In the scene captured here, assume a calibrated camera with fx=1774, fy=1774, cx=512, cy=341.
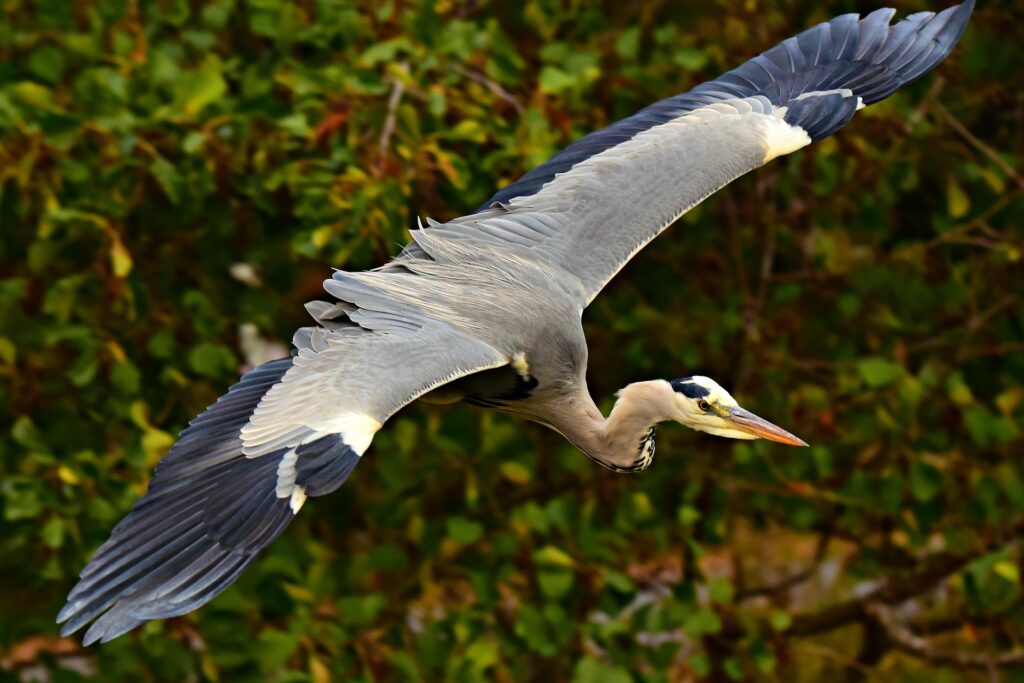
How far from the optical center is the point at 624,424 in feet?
16.0

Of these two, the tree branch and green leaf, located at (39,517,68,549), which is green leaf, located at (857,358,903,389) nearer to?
the tree branch

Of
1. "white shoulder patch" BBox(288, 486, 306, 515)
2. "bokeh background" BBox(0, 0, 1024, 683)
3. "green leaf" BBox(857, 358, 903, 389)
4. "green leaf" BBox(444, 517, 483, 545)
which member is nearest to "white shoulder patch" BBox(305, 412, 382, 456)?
"white shoulder patch" BBox(288, 486, 306, 515)

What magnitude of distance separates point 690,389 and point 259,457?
4.12 feet

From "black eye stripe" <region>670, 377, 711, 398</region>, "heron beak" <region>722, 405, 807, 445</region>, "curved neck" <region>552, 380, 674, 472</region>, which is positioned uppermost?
"black eye stripe" <region>670, 377, 711, 398</region>

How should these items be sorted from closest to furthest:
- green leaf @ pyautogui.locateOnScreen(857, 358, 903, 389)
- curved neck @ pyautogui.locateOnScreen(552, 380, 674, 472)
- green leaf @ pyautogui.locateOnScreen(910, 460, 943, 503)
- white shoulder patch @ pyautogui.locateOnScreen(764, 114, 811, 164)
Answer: curved neck @ pyautogui.locateOnScreen(552, 380, 674, 472)
white shoulder patch @ pyautogui.locateOnScreen(764, 114, 811, 164)
green leaf @ pyautogui.locateOnScreen(857, 358, 903, 389)
green leaf @ pyautogui.locateOnScreen(910, 460, 943, 503)

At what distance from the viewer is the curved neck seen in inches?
190

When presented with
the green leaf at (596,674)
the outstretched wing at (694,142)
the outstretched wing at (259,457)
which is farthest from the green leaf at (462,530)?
the outstretched wing at (259,457)

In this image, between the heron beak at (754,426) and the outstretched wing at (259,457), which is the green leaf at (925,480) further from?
the outstretched wing at (259,457)

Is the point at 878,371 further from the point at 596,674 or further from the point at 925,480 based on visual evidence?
the point at 596,674

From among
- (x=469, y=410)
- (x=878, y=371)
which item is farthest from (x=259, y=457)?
(x=878, y=371)

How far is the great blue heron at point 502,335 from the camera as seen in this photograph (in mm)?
3838

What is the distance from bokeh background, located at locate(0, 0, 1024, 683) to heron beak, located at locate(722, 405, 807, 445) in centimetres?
118

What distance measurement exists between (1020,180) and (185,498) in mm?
3421

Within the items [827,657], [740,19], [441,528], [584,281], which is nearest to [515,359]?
[584,281]
